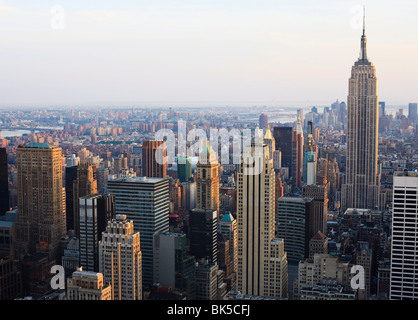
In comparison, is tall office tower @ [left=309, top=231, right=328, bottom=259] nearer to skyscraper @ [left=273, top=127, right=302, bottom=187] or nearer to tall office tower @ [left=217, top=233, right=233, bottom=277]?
tall office tower @ [left=217, top=233, right=233, bottom=277]

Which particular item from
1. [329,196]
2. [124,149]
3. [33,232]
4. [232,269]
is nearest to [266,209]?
[232,269]

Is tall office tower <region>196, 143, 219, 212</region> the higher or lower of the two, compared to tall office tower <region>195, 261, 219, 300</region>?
higher

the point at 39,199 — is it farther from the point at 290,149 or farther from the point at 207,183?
the point at 290,149

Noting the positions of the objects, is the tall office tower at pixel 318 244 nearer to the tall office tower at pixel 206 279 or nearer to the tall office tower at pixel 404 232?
the tall office tower at pixel 404 232

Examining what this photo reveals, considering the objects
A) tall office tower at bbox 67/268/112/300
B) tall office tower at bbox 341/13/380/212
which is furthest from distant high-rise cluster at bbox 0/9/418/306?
tall office tower at bbox 341/13/380/212

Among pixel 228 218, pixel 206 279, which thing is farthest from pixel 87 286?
pixel 228 218
